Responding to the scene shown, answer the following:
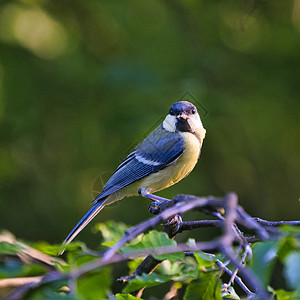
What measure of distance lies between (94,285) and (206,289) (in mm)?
466

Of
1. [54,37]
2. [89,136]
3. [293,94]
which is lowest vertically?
[89,136]

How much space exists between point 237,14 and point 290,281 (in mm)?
4157

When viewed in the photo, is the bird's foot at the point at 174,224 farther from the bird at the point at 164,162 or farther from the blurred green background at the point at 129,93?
the blurred green background at the point at 129,93

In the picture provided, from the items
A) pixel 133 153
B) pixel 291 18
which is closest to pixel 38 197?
pixel 133 153

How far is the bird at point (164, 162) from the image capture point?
306 centimetres

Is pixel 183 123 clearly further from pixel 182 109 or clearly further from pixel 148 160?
pixel 148 160

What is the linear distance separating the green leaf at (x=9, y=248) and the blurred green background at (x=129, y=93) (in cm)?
310

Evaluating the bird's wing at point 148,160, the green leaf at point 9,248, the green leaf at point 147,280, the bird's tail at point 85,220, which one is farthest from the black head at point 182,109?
the green leaf at point 9,248

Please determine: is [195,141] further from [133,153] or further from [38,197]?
[38,197]

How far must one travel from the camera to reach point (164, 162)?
10.1ft

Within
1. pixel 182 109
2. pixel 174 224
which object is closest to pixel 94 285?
pixel 174 224

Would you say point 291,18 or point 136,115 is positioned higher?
point 291,18

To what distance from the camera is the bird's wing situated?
3.06 m

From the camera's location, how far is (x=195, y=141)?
10.4 feet
